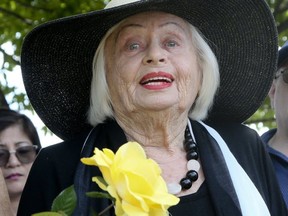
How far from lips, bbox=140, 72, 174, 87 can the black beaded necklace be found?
10.8 inches

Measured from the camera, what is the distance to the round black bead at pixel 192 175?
2896 millimetres

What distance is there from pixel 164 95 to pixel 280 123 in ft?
3.98

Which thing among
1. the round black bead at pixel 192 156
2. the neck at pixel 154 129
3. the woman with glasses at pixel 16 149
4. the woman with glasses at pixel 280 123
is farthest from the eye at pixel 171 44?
the woman with glasses at pixel 16 149

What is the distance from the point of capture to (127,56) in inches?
119

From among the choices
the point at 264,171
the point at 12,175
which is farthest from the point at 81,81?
the point at 12,175

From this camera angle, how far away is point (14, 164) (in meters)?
4.66

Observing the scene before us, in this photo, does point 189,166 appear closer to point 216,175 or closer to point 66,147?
point 216,175

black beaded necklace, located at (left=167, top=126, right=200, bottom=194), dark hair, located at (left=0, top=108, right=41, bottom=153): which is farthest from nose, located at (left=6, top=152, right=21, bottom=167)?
black beaded necklace, located at (left=167, top=126, right=200, bottom=194)

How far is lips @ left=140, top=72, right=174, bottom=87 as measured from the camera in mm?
2900

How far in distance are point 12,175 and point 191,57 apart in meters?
1.97

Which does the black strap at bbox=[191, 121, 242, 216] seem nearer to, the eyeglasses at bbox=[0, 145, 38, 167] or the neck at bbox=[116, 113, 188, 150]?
the neck at bbox=[116, 113, 188, 150]

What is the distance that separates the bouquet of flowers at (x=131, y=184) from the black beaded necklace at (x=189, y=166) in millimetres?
1001

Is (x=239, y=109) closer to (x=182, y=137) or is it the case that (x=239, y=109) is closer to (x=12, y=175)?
(x=182, y=137)

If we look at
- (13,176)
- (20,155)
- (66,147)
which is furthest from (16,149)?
(66,147)
